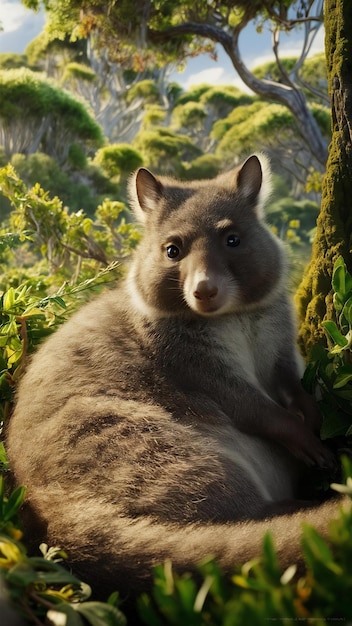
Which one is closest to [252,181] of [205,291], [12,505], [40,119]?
[205,291]

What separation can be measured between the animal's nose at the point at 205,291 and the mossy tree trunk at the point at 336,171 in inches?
28.7

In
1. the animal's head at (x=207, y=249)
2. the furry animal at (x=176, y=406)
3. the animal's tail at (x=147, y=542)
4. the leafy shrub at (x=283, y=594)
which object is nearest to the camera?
the leafy shrub at (x=283, y=594)

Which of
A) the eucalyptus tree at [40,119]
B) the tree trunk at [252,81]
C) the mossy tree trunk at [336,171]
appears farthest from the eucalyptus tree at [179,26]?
the eucalyptus tree at [40,119]

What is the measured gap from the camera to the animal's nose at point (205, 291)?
2.87m

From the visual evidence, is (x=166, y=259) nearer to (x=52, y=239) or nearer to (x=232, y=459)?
(x=232, y=459)

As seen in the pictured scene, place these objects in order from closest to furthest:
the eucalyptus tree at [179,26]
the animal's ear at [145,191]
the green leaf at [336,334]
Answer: the green leaf at [336,334]
the animal's ear at [145,191]
the eucalyptus tree at [179,26]

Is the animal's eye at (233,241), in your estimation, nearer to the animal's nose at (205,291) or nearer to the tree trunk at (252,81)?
the animal's nose at (205,291)

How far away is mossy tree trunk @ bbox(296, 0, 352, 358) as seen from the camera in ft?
10.5

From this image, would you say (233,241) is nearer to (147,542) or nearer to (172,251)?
(172,251)

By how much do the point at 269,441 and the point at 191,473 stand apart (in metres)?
0.69

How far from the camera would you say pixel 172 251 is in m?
3.18

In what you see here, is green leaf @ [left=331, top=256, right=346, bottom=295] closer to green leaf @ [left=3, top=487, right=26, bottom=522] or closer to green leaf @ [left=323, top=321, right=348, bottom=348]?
green leaf @ [left=323, top=321, right=348, bottom=348]

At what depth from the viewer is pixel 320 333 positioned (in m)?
3.49

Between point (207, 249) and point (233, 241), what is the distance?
0.17 meters
